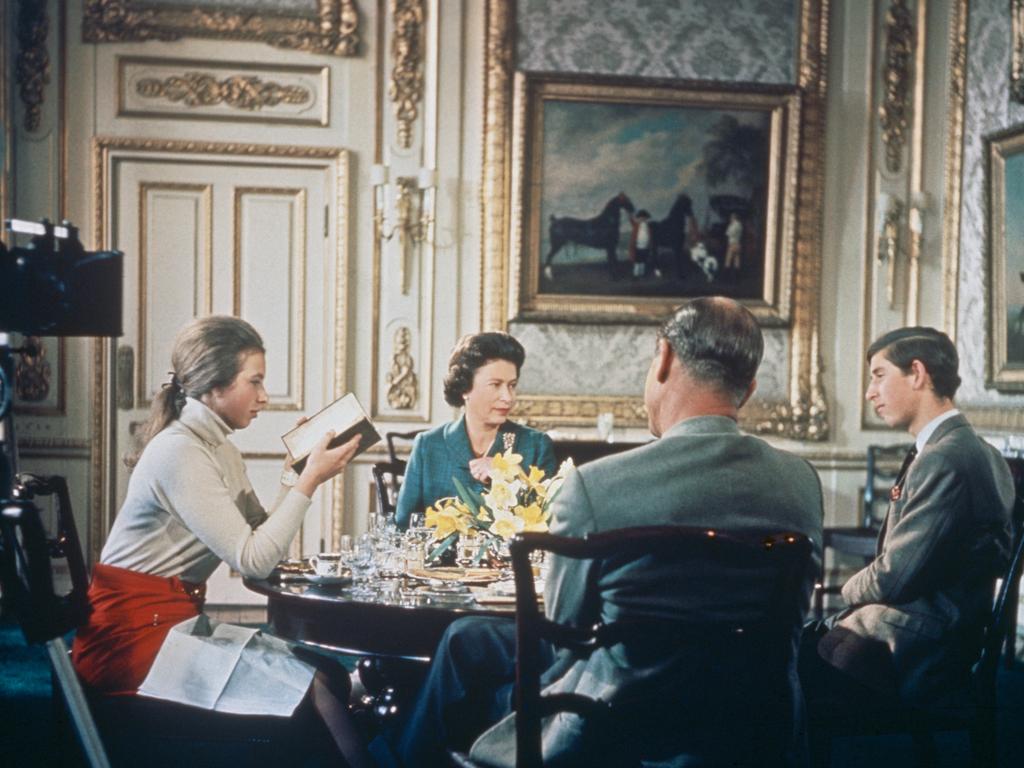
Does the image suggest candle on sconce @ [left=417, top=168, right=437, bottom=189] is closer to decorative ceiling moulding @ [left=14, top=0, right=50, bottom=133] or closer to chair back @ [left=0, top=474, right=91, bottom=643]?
decorative ceiling moulding @ [left=14, top=0, right=50, bottom=133]

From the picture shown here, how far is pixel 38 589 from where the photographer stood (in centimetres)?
212

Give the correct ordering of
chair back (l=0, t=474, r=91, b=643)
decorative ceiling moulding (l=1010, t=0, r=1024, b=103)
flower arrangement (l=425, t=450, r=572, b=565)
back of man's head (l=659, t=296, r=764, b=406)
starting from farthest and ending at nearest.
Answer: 1. decorative ceiling moulding (l=1010, t=0, r=1024, b=103)
2. flower arrangement (l=425, t=450, r=572, b=565)
3. chair back (l=0, t=474, r=91, b=643)
4. back of man's head (l=659, t=296, r=764, b=406)

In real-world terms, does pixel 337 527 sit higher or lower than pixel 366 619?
lower

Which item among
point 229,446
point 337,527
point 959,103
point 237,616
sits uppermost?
point 959,103

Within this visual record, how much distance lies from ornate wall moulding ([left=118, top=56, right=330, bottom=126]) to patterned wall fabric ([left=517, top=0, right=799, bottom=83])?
111 cm

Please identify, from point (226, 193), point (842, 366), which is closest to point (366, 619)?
point (226, 193)

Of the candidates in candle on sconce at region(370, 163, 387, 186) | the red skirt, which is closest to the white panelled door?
candle on sconce at region(370, 163, 387, 186)

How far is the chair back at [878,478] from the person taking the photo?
5.88 meters

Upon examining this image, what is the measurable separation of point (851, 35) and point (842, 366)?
1779 millimetres

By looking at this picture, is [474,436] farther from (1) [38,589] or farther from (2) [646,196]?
(2) [646,196]

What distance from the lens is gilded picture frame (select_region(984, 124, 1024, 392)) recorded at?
5.34 meters

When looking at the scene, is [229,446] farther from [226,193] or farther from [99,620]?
[226,193]

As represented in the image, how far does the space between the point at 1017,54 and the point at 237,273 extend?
12.8 feet

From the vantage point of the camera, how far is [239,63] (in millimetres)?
5727
